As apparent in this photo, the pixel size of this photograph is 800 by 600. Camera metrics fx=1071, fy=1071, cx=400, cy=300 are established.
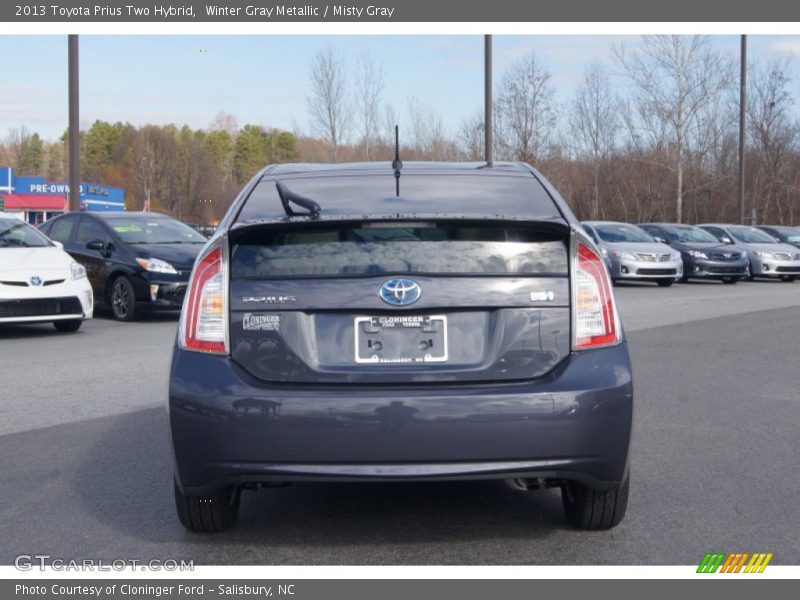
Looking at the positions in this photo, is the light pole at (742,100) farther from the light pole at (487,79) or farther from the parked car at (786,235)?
the light pole at (487,79)

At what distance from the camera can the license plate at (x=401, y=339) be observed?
13.9 ft

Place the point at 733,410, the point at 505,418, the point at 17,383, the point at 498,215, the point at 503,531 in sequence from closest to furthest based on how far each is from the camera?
the point at 505,418 < the point at 498,215 < the point at 503,531 < the point at 733,410 < the point at 17,383

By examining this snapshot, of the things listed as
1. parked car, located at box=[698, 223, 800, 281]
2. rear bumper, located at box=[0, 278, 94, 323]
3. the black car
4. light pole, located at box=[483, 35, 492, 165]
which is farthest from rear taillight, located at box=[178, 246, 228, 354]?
parked car, located at box=[698, 223, 800, 281]

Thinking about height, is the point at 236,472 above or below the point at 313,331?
below

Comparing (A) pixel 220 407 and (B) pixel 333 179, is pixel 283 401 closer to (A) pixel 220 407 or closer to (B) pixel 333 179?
(A) pixel 220 407

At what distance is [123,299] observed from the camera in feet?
51.3

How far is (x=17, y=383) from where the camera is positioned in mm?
9414

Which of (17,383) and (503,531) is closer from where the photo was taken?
(503,531)

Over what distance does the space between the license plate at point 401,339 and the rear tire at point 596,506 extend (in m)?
0.95

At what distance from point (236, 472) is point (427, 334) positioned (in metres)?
0.93

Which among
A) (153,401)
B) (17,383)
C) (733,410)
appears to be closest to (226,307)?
(153,401)

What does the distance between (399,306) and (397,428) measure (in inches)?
19.2
